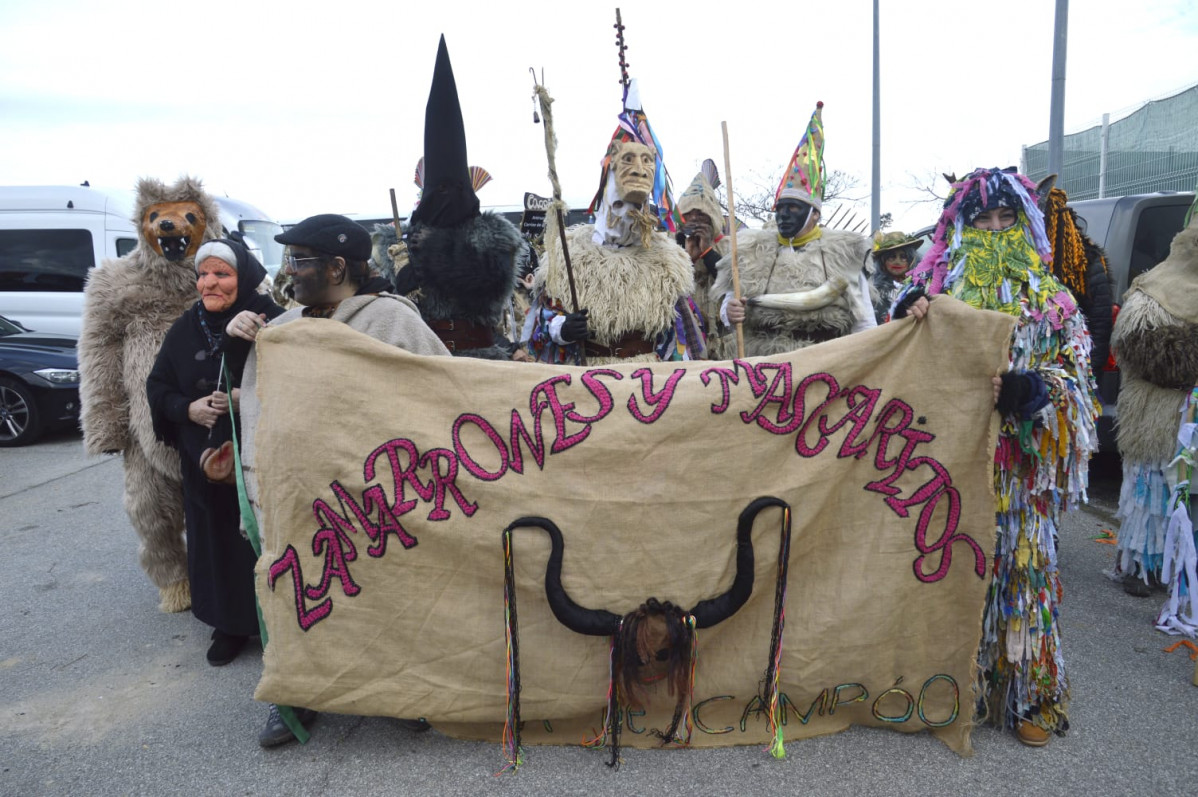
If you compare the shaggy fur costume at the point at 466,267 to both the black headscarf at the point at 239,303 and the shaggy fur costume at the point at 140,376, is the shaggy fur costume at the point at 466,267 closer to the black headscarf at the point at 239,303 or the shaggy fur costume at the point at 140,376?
the black headscarf at the point at 239,303

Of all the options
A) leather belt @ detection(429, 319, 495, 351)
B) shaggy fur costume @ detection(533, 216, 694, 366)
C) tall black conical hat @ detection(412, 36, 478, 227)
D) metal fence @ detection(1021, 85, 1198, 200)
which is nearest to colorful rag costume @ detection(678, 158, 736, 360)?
→ shaggy fur costume @ detection(533, 216, 694, 366)

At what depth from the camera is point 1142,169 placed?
13.0 meters

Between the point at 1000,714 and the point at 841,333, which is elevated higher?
the point at 841,333

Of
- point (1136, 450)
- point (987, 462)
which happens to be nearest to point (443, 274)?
point (987, 462)

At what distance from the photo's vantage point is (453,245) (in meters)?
3.99

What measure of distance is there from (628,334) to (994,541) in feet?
6.30

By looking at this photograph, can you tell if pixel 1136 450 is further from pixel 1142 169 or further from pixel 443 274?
pixel 1142 169

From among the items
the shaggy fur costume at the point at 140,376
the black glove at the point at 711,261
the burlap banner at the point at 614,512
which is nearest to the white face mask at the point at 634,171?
the burlap banner at the point at 614,512

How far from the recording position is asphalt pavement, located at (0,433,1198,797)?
8.20 ft

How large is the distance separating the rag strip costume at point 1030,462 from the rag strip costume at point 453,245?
213 cm

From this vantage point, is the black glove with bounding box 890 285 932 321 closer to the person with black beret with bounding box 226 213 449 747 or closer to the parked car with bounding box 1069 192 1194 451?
the person with black beret with bounding box 226 213 449 747

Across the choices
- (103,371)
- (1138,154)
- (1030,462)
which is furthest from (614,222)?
(1138,154)

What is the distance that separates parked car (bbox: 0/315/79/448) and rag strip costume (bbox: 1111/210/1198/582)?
9604 mm

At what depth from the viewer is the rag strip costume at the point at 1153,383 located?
3.77 meters
